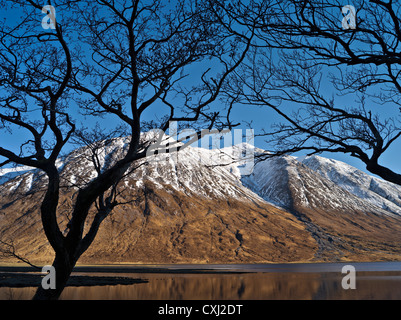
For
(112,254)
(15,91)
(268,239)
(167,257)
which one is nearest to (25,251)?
(112,254)

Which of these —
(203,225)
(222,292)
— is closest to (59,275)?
(222,292)

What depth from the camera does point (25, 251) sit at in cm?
11712

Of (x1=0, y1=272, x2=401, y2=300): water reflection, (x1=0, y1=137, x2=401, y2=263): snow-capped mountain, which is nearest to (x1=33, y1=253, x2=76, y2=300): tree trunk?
(x1=0, y1=272, x2=401, y2=300): water reflection

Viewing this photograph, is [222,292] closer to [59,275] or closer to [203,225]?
[59,275]

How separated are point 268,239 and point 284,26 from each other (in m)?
141

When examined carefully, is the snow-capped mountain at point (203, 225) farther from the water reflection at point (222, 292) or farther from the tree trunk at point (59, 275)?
the tree trunk at point (59, 275)

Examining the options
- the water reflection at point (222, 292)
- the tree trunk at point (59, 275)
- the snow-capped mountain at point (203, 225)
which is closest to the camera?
the tree trunk at point (59, 275)

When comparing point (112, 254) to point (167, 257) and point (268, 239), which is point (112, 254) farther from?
point (268, 239)

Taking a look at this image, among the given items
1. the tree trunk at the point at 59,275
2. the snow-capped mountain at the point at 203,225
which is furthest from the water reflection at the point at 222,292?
the snow-capped mountain at the point at 203,225

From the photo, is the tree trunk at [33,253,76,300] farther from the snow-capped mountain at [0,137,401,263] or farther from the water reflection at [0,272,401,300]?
the snow-capped mountain at [0,137,401,263]

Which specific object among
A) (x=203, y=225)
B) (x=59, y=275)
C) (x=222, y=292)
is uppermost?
(x=59, y=275)

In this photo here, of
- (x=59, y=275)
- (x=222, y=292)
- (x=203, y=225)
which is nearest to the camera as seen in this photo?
(x=59, y=275)

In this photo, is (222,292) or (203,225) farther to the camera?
(203,225)

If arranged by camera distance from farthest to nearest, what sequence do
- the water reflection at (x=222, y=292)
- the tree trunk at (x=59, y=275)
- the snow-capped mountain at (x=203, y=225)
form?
the snow-capped mountain at (x=203, y=225), the water reflection at (x=222, y=292), the tree trunk at (x=59, y=275)
